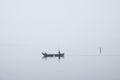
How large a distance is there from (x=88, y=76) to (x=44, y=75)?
37.5 feet

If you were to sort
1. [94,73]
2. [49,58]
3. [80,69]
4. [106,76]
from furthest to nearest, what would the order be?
[49,58], [80,69], [94,73], [106,76]

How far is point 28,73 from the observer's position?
85438 millimetres

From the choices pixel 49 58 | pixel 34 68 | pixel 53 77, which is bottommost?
pixel 53 77

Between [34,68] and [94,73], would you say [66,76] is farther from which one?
[34,68]

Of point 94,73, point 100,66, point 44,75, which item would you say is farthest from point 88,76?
point 100,66

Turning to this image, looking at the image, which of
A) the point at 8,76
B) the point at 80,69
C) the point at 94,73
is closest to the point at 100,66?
the point at 80,69

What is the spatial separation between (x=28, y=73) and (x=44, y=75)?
5.12 m

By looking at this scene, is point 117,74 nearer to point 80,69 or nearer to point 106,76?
point 106,76

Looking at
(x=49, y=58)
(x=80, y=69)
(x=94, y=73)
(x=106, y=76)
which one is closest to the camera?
(x=106, y=76)

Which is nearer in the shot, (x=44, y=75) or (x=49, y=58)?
(x=44, y=75)

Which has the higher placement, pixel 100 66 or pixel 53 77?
pixel 100 66

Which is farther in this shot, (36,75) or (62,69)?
(62,69)

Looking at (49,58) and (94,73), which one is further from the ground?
(49,58)

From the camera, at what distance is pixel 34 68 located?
96.2m
